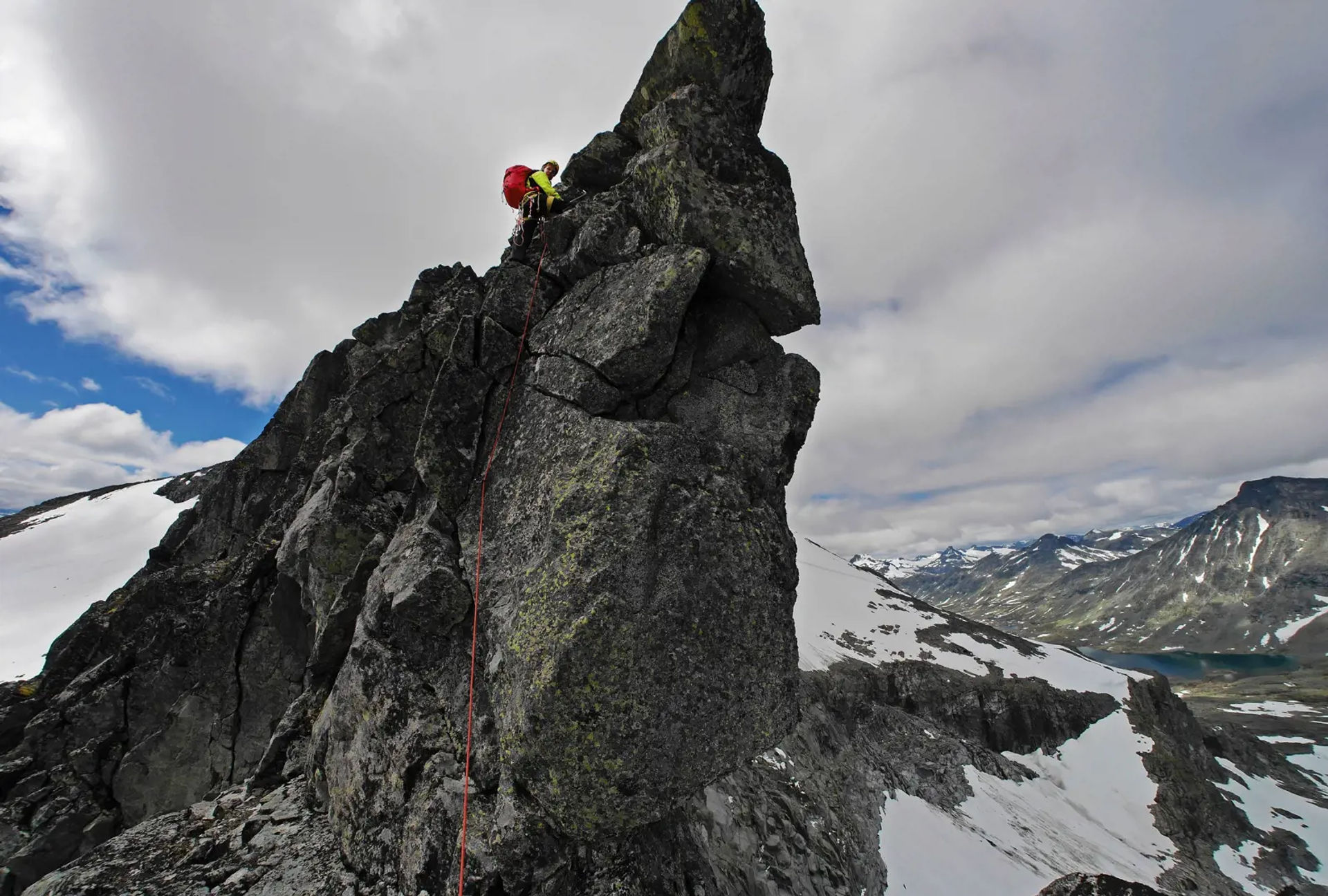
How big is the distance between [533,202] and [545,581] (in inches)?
418

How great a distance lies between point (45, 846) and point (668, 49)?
1136 inches

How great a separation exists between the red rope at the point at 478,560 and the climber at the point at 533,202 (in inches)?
22.0

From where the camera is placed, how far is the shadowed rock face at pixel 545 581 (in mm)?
9789

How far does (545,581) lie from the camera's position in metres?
10.4

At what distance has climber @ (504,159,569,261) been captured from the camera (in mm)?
14812

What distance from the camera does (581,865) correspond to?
9875 millimetres

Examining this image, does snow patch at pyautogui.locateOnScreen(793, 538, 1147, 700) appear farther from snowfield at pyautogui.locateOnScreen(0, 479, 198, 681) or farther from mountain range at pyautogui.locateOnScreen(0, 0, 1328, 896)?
snowfield at pyautogui.locateOnScreen(0, 479, 198, 681)

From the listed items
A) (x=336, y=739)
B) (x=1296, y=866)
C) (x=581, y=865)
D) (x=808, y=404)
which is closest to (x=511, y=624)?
(x=581, y=865)

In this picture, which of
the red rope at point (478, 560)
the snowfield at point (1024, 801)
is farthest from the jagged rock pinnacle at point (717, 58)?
the snowfield at point (1024, 801)

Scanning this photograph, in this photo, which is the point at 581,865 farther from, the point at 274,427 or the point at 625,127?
the point at 274,427

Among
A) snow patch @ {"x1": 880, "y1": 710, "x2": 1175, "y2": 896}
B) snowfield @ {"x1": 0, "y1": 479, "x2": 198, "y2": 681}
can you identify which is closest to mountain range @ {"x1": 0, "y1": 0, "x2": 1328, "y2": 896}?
snow patch @ {"x1": 880, "y1": 710, "x2": 1175, "y2": 896}

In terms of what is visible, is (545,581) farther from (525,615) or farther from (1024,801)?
(1024,801)

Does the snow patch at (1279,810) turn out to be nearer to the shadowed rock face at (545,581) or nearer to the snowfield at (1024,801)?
the snowfield at (1024,801)

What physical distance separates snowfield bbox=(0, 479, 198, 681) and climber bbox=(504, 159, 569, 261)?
77.7 m
